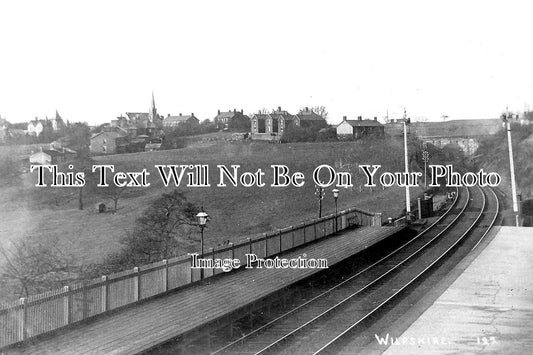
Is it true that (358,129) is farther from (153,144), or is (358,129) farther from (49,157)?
(49,157)

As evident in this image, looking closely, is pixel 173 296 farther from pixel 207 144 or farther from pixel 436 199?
pixel 436 199

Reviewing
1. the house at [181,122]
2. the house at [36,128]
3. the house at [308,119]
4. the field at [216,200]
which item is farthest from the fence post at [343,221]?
the house at [181,122]

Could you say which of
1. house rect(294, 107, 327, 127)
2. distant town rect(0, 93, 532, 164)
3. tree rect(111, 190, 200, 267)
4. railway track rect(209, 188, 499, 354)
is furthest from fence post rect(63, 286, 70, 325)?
house rect(294, 107, 327, 127)

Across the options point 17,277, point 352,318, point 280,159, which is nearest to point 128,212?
point 280,159

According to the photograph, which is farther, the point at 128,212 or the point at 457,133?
the point at 128,212

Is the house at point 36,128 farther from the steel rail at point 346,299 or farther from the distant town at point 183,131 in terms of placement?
the steel rail at point 346,299

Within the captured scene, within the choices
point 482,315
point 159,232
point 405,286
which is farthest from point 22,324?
point 159,232

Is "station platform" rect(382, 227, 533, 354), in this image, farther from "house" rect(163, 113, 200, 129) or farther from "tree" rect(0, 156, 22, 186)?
"house" rect(163, 113, 200, 129)
